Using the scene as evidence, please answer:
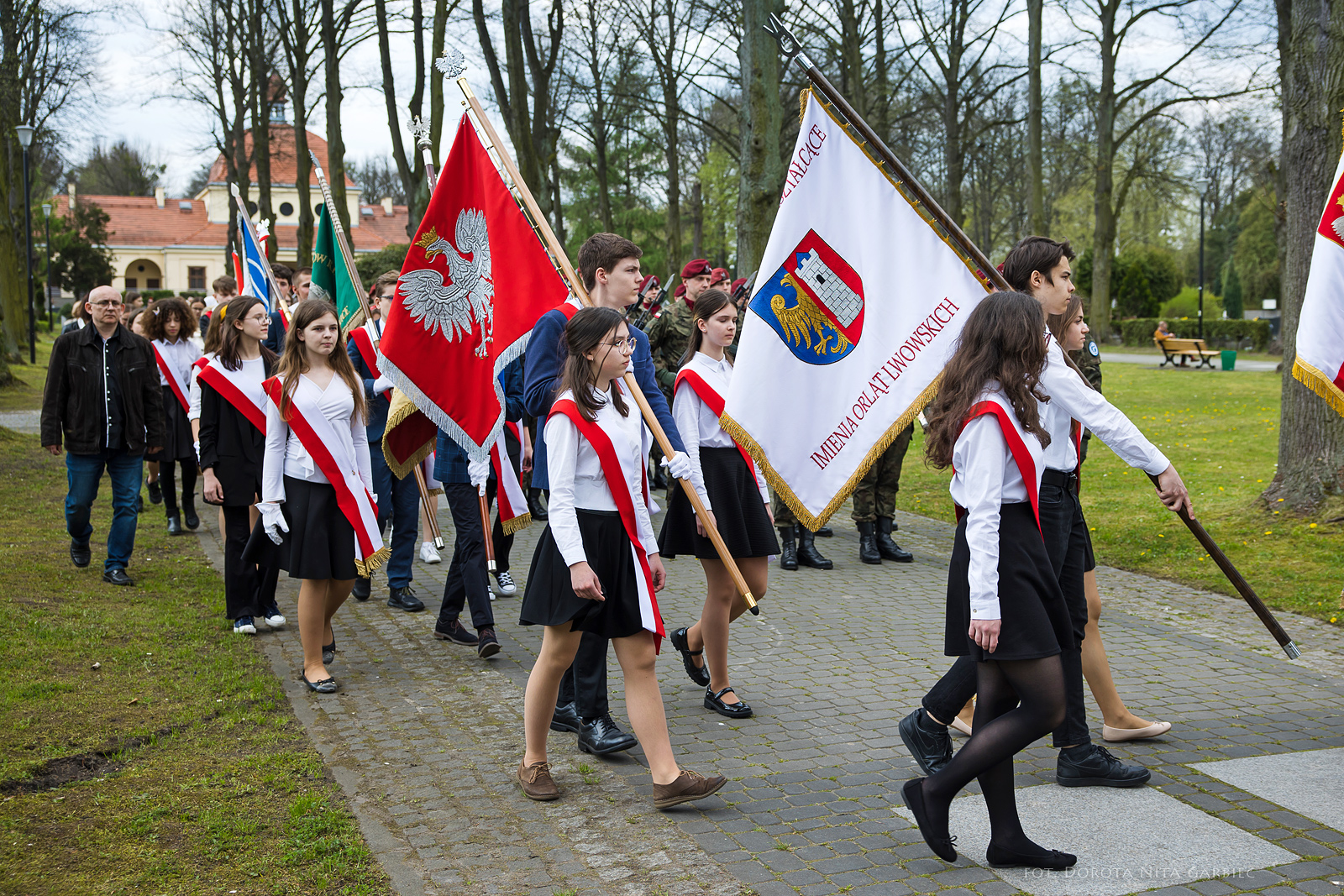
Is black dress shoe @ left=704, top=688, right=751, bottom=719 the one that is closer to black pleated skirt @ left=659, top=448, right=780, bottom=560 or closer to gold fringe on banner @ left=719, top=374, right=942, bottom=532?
black pleated skirt @ left=659, top=448, right=780, bottom=560

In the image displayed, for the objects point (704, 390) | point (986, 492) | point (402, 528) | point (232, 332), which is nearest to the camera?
point (986, 492)

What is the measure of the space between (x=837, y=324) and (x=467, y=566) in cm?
250

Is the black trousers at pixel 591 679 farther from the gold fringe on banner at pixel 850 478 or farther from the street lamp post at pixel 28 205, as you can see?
the street lamp post at pixel 28 205

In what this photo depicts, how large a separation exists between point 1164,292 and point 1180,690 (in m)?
51.4

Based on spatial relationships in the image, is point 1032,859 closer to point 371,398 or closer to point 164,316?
point 371,398

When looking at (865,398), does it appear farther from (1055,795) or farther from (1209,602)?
(1209,602)

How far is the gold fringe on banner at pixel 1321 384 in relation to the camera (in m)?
5.33

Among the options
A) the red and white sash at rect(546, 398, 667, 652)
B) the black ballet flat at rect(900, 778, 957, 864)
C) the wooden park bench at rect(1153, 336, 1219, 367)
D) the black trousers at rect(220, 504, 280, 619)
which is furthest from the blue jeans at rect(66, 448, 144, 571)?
the wooden park bench at rect(1153, 336, 1219, 367)

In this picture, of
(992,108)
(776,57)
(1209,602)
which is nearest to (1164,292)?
(992,108)

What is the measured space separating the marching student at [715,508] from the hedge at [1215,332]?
37.8 m

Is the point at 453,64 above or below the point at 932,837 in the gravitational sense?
above

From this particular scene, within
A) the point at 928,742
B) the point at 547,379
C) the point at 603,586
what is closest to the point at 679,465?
the point at 603,586

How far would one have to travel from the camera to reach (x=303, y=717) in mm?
5367

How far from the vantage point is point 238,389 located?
22.7 feet
